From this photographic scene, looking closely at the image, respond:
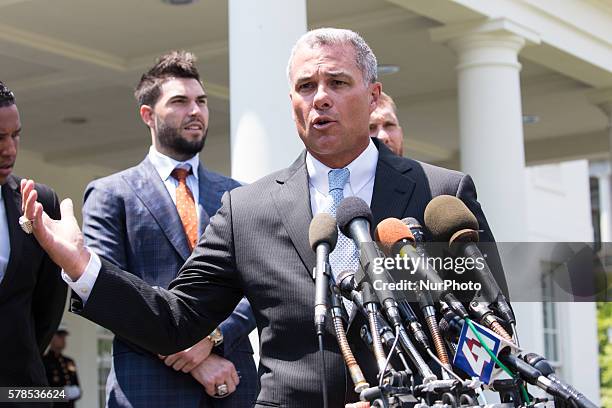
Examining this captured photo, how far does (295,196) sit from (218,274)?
337mm

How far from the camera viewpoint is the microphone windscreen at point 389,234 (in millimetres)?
2953

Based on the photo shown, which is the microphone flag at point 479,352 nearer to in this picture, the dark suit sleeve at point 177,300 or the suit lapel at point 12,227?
the dark suit sleeve at point 177,300

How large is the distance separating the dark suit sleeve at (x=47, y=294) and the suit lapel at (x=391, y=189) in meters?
1.97

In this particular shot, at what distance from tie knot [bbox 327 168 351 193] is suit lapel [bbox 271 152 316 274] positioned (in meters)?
0.08

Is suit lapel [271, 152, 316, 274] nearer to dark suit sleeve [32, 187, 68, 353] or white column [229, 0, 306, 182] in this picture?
dark suit sleeve [32, 187, 68, 353]

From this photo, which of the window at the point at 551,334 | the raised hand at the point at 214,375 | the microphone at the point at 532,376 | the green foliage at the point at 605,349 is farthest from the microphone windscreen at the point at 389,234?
the green foliage at the point at 605,349

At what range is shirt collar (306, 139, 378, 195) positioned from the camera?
3762mm

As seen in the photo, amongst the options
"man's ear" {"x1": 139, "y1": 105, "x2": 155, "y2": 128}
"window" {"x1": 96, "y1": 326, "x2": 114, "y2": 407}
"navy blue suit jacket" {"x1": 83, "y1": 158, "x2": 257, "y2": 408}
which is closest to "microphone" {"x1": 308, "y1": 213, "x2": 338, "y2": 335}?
"navy blue suit jacket" {"x1": 83, "y1": 158, "x2": 257, "y2": 408}

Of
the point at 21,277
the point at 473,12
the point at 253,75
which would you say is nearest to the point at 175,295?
the point at 21,277

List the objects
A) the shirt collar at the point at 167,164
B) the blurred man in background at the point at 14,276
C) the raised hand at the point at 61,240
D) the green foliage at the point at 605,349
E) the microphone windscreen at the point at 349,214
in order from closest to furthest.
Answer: the microphone windscreen at the point at 349,214 < the raised hand at the point at 61,240 < the blurred man in background at the point at 14,276 < the shirt collar at the point at 167,164 < the green foliage at the point at 605,349

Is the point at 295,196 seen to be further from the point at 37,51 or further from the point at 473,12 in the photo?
the point at 37,51

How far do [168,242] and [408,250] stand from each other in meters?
2.70

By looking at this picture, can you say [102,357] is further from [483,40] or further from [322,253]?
[322,253]

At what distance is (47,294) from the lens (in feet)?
17.2
